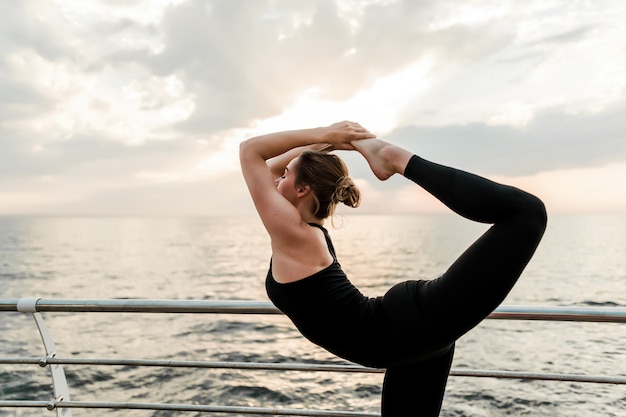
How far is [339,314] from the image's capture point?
1743 mm

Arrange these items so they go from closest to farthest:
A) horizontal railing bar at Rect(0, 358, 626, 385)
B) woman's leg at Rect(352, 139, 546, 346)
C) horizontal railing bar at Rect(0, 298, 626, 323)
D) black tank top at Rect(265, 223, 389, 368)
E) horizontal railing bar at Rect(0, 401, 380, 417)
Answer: woman's leg at Rect(352, 139, 546, 346) → black tank top at Rect(265, 223, 389, 368) → horizontal railing bar at Rect(0, 298, 626, 323) → horizontal railing bar at Rect(0, 358, 626, 385) → horizontal railing bar at Rect(0, 401, 380, 417)

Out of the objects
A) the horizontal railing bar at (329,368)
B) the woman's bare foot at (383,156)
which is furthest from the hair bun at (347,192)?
the horizontal railing bar at (329,368)

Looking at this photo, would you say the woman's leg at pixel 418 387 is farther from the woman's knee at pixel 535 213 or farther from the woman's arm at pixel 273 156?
the woman's arm at pixel 273 156

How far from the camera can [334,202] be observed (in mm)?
1942

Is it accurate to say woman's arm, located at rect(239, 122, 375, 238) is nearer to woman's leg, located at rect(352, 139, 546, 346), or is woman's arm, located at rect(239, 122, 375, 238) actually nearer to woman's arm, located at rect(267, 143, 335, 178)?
woman's arm, located at rect(267, 143, 335, 178)

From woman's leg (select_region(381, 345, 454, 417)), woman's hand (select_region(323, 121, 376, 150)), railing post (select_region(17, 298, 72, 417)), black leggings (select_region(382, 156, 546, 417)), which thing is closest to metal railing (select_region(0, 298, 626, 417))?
railing post (select_region(17, 298, 72, 417))

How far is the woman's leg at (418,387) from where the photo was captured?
1.78m

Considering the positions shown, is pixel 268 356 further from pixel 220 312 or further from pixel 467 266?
pixel 467 266

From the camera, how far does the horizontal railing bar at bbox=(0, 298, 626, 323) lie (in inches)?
83.2

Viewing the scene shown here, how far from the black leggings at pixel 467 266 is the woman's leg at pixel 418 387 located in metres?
0.07

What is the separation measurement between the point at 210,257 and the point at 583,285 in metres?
42.0

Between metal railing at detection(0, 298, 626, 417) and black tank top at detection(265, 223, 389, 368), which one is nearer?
black tank top at detection(265, 223, 389, 368)

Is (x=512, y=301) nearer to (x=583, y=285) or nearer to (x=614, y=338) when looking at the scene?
(x=614, y=338)

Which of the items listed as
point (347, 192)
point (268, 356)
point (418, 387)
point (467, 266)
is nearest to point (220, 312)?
point (347, 192)
